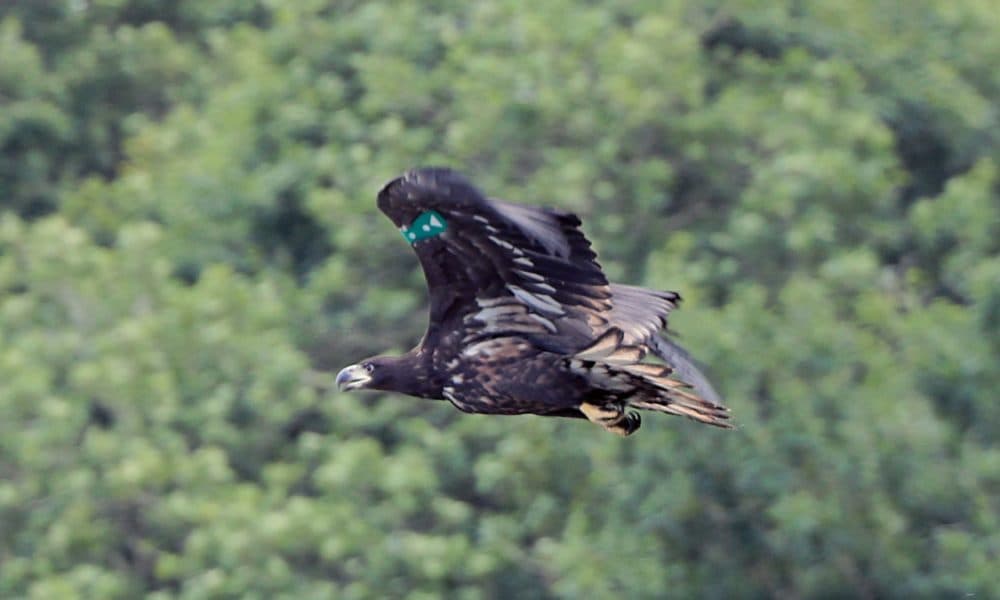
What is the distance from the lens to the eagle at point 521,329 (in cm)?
598

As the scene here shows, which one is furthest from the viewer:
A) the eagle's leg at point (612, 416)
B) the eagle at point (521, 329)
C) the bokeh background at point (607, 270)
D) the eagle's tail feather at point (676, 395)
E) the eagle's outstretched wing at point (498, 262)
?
the bokeh background at point (607, 270)

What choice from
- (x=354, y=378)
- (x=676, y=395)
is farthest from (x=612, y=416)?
(x=354, y=378)

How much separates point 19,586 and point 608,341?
226 inches

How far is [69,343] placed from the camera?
11734 millimetres

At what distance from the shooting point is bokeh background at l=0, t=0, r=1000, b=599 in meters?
10.5

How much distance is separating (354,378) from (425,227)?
994mm

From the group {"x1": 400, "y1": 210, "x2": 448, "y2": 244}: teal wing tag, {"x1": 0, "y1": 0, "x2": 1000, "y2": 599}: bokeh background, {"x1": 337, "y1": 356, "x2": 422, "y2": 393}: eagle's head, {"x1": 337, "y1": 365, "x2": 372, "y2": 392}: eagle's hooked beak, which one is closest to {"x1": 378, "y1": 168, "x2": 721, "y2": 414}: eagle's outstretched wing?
{"x1": 400, "y1": 210, "x2": 448, "y2": 244}: teal wing tag

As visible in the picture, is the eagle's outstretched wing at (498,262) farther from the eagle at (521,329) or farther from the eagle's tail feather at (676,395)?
the eagle's tail feather at (676,395)

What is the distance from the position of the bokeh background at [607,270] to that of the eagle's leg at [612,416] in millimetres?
3640

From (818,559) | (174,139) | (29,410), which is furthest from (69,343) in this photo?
(818,559)

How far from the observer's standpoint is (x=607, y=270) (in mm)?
11266

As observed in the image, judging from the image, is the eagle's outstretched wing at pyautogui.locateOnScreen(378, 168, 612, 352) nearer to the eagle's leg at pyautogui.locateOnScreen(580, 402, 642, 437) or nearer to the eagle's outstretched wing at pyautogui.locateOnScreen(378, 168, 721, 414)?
the eagle's outstretched wing at pyautogui.locateOnScreen(378, 168, 721, 414)

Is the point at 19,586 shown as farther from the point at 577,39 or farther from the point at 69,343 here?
the point at 577,39

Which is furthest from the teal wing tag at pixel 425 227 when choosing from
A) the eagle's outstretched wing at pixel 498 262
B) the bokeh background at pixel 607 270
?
the bokeh background at pixel 607 270
